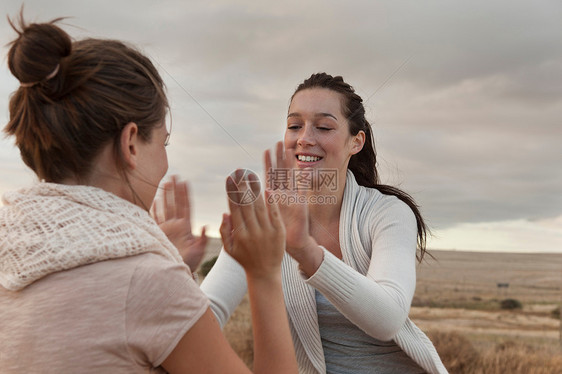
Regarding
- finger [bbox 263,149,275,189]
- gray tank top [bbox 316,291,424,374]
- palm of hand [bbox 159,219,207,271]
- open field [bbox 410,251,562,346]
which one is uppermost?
finger [bbox 263,149,275,189]

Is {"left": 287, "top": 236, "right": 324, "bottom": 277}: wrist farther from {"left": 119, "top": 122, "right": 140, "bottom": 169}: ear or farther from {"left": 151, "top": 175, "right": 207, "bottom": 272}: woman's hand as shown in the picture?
{"left": 119, "top": 122, "right": 140, "bottom": 169}: ear

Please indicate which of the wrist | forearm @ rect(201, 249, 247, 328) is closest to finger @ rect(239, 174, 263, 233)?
the wrist

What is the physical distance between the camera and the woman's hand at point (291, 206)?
196 cm

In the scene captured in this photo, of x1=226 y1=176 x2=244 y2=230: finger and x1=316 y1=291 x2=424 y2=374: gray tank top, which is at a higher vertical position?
x1=226 y1=176 x2=244 y2=230: finger

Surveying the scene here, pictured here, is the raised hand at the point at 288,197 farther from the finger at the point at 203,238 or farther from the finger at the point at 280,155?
the finger at the point at 203,238

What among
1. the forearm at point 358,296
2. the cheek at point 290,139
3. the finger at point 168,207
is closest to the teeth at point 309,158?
the cheek at point 290,139

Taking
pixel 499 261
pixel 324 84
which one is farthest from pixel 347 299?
pixel 499 261

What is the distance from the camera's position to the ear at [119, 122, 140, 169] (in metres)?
1.63

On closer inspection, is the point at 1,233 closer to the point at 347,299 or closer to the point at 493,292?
the point at 347,299

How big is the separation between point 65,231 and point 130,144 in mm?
309

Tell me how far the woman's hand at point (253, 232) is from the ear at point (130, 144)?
0.96 feet

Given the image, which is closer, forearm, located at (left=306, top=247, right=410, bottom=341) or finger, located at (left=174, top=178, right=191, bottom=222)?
finger, located at (left=174, top=178, right=191, bottom=222)

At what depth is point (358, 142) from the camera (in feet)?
13.0

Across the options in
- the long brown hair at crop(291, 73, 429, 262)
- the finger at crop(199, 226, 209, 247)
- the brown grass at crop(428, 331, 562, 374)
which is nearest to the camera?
the finger at crop(199, 226, 209, 247)
